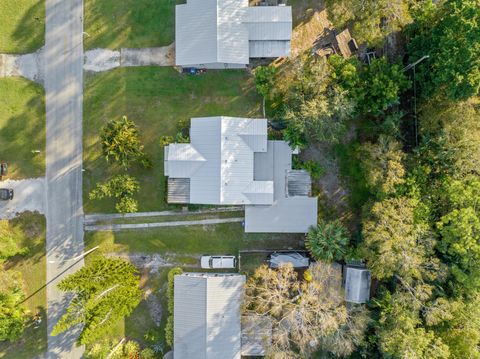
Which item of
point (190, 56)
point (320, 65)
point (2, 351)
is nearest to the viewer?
point (320, 65)

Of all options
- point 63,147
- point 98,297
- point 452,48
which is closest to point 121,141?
point 63,147

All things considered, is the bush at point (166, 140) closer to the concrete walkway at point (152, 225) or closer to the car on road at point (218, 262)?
the concrete walkway at point (152, 225)

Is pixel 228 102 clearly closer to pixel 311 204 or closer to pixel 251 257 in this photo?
pixel 311 204

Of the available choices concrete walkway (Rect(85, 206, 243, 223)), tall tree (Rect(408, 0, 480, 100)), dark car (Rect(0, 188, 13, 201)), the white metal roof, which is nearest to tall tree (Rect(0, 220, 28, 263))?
dark car (Rect(0, 188, 13, 201))

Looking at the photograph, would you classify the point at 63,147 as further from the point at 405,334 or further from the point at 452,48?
the point at 452,48

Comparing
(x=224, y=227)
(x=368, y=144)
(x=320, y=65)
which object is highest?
(x=320, y=65)

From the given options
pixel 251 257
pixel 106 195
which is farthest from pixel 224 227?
pixel 106 195
